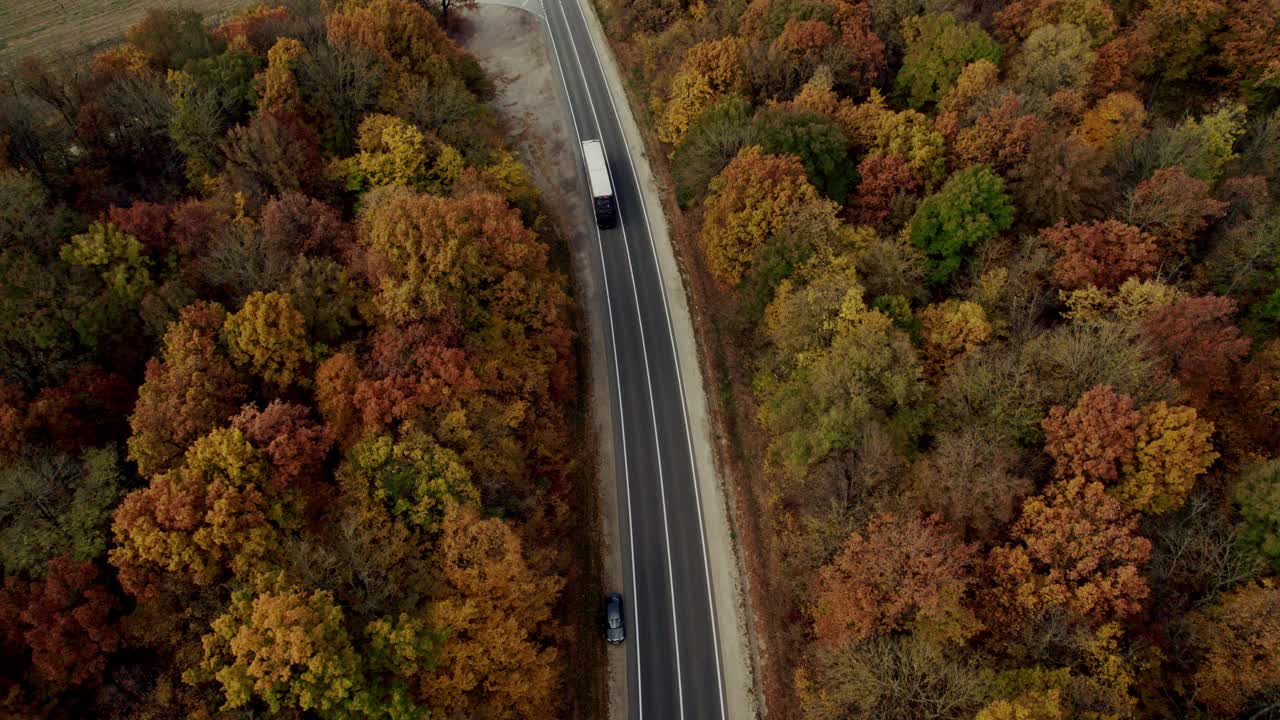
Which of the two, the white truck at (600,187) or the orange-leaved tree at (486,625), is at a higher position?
the white truck at (600,187)

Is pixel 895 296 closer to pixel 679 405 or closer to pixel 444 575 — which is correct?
pixel 679 405

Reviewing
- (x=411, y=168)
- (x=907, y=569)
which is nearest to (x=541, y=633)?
(x=907, y=569)

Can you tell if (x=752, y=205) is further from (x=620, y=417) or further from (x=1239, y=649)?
(x=1239, y=649)

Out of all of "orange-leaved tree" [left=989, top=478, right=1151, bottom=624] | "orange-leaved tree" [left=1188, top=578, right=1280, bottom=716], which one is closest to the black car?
"orange-leaved tree" [left=989, top=478, right=1151, bottom=624]

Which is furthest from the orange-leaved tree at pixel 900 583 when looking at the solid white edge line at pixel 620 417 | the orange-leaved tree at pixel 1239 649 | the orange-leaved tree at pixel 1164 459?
the solid white edge line at pixel 620 417

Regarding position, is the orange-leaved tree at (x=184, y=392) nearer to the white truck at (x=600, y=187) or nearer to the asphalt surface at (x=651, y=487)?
the asphalt surface at (x=651, y=487)

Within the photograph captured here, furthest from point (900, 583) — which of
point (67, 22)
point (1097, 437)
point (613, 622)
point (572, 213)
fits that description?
point (67, 22)
